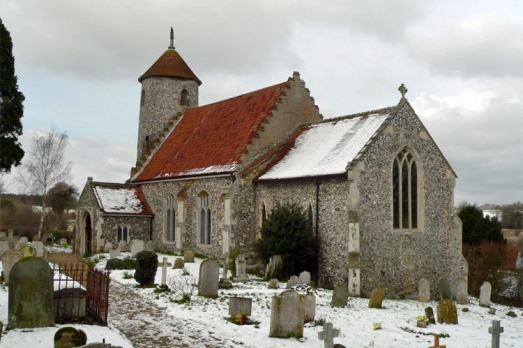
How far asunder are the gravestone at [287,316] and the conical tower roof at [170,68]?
85.2ft

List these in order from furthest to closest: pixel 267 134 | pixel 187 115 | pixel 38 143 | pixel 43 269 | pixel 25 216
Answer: pixel 25 216 < pixel 38 143 < pixel 187 115 < pixel 267 134 < pixel 43 269

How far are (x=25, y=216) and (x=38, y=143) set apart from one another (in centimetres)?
1366

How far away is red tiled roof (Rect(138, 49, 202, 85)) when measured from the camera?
34781 mm

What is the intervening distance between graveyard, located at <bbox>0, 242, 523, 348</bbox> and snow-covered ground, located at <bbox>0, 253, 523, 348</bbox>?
16mm

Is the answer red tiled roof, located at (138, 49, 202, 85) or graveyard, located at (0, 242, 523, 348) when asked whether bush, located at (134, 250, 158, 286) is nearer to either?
graveyard, located at (0, 242, 523, 348)

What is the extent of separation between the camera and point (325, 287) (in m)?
19.6

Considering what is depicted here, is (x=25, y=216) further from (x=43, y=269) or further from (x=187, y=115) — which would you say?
(x=43, y=269)

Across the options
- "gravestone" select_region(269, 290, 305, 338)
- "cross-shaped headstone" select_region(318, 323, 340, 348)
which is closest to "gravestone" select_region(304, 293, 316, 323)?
"gravestone" select_region(269, 290, 305, 338)

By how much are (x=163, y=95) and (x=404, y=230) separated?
20243 mm

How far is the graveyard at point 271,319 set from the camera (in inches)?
417

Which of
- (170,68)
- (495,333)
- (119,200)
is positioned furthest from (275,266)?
(170,68)

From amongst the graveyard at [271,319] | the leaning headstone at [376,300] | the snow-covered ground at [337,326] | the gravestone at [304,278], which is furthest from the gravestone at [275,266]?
the leaning headstone at [376,300]

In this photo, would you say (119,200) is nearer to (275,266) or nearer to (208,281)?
(275,266)

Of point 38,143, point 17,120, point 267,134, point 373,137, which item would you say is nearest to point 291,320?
point 373,137
